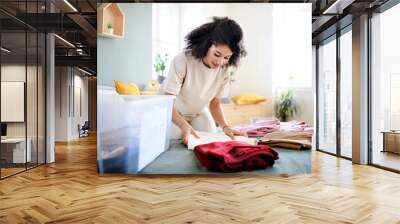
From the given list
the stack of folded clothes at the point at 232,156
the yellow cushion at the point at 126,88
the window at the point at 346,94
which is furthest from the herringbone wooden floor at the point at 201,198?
the window at the point at 346,94

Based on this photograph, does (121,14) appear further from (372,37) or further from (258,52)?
(372,37)

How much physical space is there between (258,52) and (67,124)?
871 centimetres

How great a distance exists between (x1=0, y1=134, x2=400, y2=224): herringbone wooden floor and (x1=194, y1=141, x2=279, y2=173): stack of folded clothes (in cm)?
15

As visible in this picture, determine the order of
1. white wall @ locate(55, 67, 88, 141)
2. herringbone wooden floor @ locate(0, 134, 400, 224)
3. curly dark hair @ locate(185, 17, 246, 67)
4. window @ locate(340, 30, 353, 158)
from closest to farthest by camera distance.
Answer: herringbone wooden floor @ locate(0, 134, 400, 224)
curly dark hair @ locate(185, 17, 246, 67)
window @ locate(340, 30, 353, 158)
white wall @ locate(55, 67, 88, 141)

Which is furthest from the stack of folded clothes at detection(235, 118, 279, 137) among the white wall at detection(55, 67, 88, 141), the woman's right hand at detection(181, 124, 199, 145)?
the white wall at detection(55, 67, 88, 141)

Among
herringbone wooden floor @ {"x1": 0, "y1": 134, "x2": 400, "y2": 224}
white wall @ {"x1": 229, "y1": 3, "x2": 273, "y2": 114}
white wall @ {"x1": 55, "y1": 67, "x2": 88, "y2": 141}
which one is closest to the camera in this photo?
herringbone wooden floor @ {"x1": 0, "y1": 134, "x2": 400, "y2": 224}

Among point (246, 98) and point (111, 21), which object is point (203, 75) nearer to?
point (246, 98)

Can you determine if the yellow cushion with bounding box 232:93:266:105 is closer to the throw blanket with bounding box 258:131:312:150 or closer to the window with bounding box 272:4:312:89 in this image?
the window with bounding box 272:4:312:89

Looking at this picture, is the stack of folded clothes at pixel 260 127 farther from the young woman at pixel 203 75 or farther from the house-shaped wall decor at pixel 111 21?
the house-shaped wall decor at pixel 111 21

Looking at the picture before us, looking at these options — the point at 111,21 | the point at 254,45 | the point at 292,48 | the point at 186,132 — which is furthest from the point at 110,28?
the point at 292,48

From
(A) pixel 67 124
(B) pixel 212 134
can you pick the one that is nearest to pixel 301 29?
(B) pixel 212 134

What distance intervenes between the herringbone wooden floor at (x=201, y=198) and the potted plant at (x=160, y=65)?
44.6 inches

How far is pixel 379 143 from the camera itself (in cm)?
532

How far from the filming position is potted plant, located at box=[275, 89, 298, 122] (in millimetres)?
4423
